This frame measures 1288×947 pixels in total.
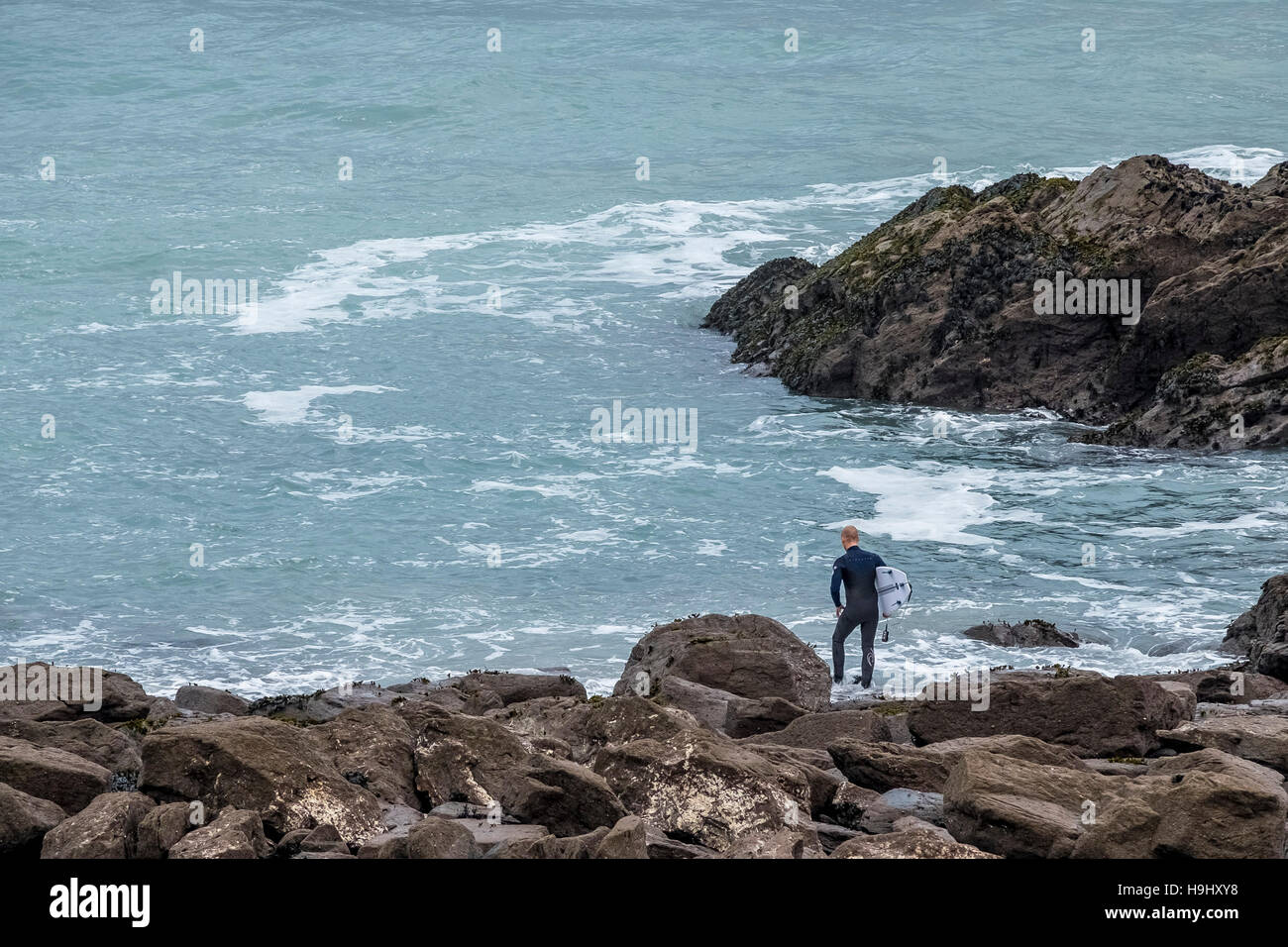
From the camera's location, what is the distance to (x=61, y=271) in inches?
1748

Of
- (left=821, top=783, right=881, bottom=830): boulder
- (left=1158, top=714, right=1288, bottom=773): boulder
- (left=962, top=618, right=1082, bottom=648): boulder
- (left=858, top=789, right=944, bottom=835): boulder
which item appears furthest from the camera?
(left=962, top=618, right=1082, bottom=648): boulder

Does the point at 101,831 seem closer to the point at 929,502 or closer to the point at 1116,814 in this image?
the point at 1116,814

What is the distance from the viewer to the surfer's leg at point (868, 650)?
18.9 metres

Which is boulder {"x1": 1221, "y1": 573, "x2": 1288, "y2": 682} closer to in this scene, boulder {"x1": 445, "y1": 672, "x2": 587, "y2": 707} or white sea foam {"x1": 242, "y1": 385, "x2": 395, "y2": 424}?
boulder {"x1": 445, "y1": 672, "x2": 587, "y2": 707}

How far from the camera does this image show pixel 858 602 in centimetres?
1881

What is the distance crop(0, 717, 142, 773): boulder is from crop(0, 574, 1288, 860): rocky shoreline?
0.03m

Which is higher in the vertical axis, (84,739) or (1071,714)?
(1071,714)

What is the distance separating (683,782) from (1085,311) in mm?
21624

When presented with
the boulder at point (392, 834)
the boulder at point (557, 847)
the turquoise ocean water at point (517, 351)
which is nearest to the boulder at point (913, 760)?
the boulder at point (557, 847)

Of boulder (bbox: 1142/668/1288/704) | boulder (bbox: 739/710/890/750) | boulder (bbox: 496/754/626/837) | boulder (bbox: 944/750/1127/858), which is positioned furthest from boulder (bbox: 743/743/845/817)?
boulder (bbox: 1142/668/1288/704)

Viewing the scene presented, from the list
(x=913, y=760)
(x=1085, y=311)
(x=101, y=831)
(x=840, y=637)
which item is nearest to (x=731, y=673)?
(x=840, y=637)

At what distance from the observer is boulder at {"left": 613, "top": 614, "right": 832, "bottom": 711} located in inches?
664

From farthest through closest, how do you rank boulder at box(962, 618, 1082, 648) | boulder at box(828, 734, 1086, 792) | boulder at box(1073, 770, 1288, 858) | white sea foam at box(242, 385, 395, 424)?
white sea foam at box(242, 385, 395, 424) → boulder at box(962, 618, 1082, 648) → boulder at box(828, 734, 1086, 792) → boulder at box(1073, 770, 1288, 858)

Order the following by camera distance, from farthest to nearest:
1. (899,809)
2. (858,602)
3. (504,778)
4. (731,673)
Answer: (858,602) < (731,673) < (504,778) < (899,809)
